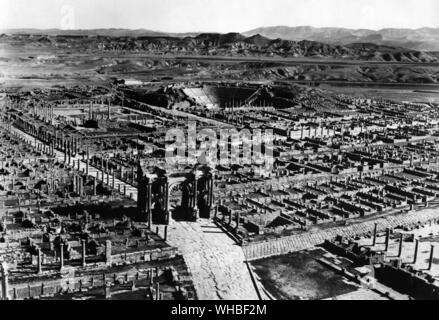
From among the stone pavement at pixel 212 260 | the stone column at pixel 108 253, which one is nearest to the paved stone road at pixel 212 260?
the stone pavement at pixel 212 260

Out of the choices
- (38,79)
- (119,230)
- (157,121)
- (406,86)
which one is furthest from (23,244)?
(406,86)

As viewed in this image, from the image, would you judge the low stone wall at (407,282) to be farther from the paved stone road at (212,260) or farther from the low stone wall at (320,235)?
the paved stone road at (212,260)

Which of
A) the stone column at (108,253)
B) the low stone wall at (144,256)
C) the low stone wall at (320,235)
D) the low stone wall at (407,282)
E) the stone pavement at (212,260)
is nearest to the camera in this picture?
the stone pavement at (212,260)

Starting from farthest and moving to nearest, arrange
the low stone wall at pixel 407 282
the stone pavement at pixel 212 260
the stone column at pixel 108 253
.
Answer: the stone column at pixel 108 253 → the low stone wall at pixel 407 282 → the stone pavement at pixel 212 260

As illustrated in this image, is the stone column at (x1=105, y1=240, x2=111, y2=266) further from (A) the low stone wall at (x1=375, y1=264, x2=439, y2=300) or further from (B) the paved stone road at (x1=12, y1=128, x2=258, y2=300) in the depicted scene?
(A) the low stone wall at (x1=375, y1=264, x2=439, y2=300)

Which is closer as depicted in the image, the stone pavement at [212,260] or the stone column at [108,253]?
the stone pavement at [212,260]
